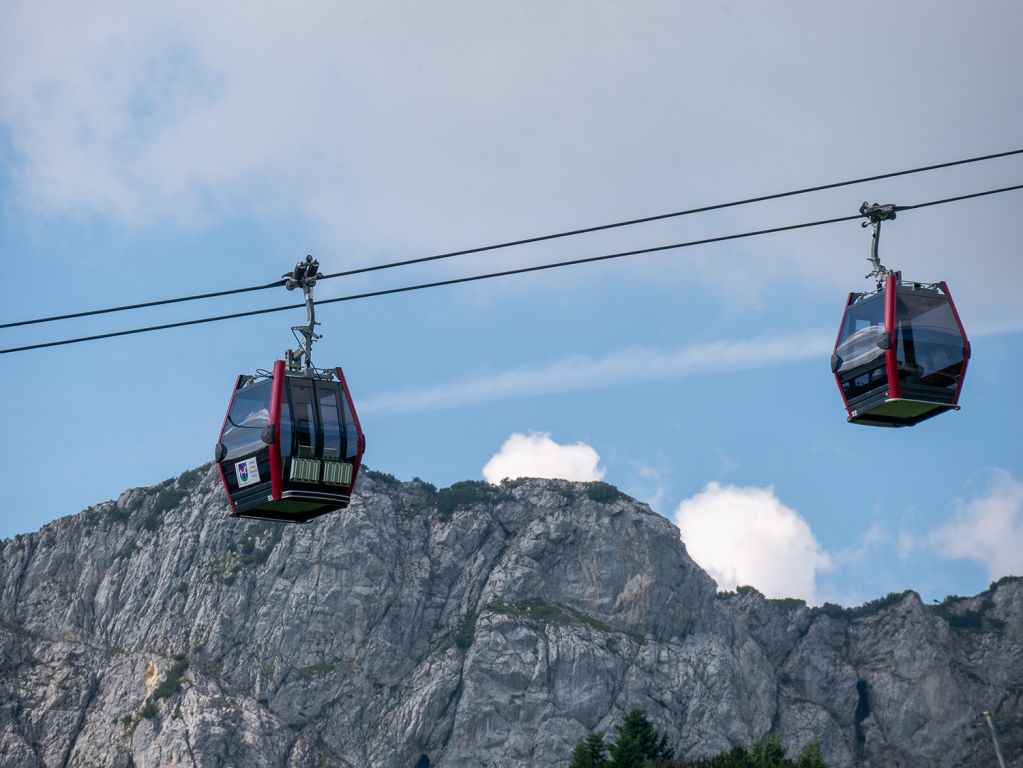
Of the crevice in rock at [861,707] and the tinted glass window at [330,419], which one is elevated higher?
the crevice in rock at [861,707]

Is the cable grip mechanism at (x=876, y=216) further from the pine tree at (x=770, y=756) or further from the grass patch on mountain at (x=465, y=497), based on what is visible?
the grass patch on mountain at (x=465, y=497)

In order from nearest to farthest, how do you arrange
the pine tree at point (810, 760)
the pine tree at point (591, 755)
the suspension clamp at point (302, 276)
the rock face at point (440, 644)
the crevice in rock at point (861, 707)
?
the suspension clamp at point (302, 276)
the pine tree at point (810, 760)
the pine tree at point (591, 755)
the rock face at point (440, 644)
the crevice in rock at point (861, 707)

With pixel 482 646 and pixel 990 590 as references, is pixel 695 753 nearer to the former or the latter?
pixel 482 646

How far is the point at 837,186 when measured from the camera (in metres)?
24.9

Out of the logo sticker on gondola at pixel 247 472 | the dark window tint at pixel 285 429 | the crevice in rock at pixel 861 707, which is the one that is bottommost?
the logo sticker on gondola at pixel 247 472

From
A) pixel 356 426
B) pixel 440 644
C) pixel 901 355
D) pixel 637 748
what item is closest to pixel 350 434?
pixel 356 426

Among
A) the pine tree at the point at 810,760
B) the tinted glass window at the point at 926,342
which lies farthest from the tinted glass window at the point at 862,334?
the pine tree at the point at 810,760

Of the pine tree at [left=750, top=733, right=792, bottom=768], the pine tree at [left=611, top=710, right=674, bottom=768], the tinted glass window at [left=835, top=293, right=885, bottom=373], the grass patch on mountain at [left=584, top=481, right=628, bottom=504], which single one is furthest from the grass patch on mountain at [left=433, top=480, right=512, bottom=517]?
the tinted glass window at [left=835, top=293, right=885, bottom=373]

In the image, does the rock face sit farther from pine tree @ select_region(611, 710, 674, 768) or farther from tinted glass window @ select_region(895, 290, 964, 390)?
tinted glass window @ select_region(895, 290, 964, 390)

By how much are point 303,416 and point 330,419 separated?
21.5 inches

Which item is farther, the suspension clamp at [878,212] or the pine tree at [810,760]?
Answer: the pine tree at [810,760]

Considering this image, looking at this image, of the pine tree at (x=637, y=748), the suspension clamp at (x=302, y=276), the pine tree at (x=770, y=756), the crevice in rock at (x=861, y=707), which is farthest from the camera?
the crevice in rock at (x=861, y=707)

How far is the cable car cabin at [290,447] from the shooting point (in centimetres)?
2445

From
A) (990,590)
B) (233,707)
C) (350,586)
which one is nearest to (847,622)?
(990,590)
